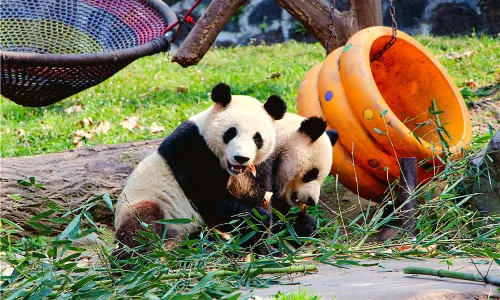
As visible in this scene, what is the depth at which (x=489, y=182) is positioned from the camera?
15.8 feet

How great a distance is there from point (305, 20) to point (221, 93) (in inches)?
97.8

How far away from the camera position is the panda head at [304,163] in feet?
15.3

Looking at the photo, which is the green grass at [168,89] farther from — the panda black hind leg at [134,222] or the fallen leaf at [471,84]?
the panda black hind leg at [134,222]

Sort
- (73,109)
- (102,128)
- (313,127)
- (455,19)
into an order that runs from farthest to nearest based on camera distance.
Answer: (455,19), (73,109), (102,128), (313,127)

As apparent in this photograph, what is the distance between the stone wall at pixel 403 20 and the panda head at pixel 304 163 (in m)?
5.83

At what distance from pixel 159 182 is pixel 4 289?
1.32 m

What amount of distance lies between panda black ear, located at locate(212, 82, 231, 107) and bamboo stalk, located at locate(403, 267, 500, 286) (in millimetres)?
1463

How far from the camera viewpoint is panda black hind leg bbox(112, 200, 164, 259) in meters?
3.98

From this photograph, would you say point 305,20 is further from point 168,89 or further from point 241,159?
point 241,159

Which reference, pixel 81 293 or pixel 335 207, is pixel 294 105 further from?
pixel 81 293

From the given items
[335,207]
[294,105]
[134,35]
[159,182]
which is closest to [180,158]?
[159,182]

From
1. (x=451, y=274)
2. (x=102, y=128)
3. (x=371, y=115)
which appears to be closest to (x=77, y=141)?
(x=102, y=128)

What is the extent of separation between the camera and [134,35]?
4.65m

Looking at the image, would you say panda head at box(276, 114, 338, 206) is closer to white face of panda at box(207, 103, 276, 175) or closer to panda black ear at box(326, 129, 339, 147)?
panda black ear at box(326, 129, 339, 147)
